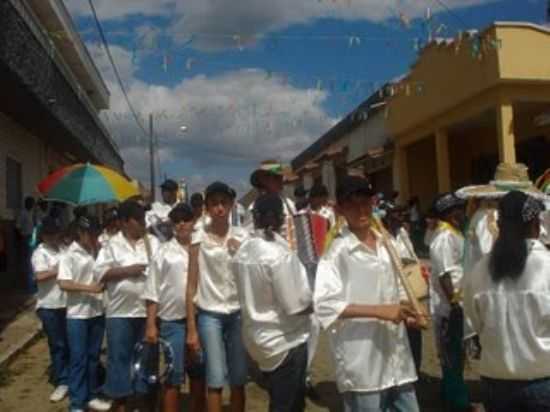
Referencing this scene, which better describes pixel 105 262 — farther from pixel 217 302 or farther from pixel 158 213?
pixel 158 213

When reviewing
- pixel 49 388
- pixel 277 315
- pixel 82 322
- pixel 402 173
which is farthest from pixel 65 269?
pixel 402 173

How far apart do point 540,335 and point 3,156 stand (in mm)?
12950

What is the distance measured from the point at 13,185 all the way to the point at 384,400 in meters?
13.5

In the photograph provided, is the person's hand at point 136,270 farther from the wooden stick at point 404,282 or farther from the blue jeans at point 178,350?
the wooden stick at point 404,282

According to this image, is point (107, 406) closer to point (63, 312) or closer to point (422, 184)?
point (63, 312)

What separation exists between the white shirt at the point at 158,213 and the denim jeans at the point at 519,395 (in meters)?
5.44

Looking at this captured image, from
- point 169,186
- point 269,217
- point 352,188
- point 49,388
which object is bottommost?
point 49,388

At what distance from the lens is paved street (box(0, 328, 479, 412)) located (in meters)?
6.53

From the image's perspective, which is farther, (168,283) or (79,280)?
(79,280)

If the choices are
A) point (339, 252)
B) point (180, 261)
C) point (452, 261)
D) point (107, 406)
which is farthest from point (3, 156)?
point (339, 252)

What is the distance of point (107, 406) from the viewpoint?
6.58m

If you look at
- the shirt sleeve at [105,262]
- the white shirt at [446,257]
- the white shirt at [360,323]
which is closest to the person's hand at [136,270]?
the shirt sleeve at [105,262]

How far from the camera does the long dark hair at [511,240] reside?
11.0ft

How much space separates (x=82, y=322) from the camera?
21.1 ft
